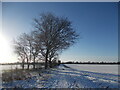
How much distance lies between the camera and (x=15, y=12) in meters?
4.89

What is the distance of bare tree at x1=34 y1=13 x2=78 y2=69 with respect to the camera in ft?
30.6

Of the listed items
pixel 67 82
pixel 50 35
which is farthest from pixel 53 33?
pixel 67 82

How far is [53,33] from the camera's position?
9609 millimetres

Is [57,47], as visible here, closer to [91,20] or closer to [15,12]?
[91,20]

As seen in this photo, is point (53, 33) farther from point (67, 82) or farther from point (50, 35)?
point (67, 82)

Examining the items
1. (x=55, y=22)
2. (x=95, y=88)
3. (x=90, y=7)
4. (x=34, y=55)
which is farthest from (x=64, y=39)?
(x=95, y=88)

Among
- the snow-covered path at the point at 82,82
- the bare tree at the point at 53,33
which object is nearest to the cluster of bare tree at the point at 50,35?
the bare tree at the point at 53,33

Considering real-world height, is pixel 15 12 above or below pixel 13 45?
above

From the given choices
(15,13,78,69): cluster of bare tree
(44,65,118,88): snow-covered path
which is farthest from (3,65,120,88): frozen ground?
(15,13,78,69): cluster of bare tree

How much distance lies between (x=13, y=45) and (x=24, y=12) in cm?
989

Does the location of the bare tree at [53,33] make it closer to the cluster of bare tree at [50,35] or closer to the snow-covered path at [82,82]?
the cluster of bare tree at [50,35]

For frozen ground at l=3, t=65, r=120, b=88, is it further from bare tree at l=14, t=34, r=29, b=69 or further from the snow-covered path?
bare tree at l=14, t=34, r=29, b=69

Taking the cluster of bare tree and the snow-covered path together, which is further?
the cluster of bare tree

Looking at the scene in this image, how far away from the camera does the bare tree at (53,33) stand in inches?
368
